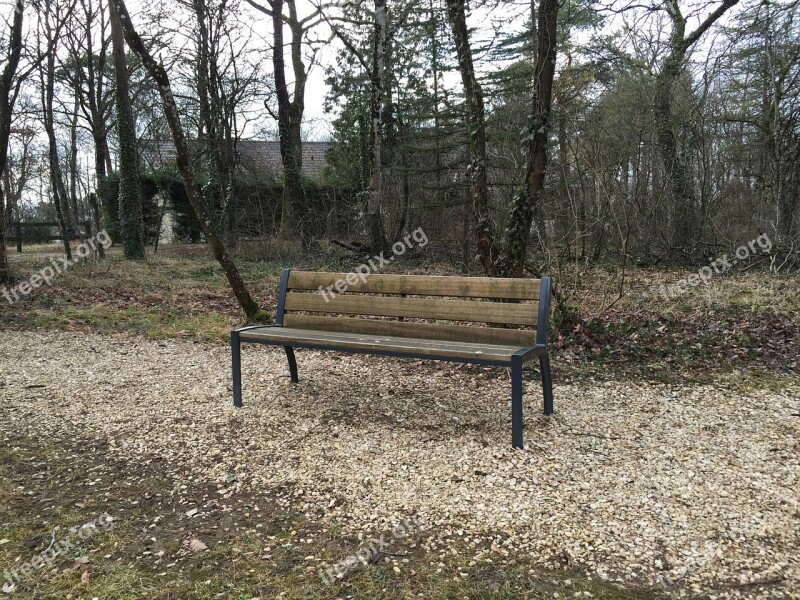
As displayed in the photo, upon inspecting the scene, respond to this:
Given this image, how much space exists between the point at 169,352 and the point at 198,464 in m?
3.15

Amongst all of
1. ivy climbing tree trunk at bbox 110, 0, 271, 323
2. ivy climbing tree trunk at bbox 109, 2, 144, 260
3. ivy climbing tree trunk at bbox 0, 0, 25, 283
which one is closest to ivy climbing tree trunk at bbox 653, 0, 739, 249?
ivy climbing tree trunk at bbox 110, 0, 271, 323

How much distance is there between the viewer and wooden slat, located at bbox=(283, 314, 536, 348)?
389 cm

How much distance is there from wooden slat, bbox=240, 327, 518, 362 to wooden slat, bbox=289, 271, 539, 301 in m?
0.36

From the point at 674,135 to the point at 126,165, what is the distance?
1266 centimetres

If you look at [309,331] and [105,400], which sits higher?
[309,331]

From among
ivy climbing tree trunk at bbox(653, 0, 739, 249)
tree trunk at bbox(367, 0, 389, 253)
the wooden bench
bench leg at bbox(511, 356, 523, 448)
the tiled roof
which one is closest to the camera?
bench leg at bbox(511, 356, 523, 448)

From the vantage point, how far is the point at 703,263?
38.6ft

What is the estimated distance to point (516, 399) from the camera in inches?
133

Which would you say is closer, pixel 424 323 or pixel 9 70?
pixel 424 323

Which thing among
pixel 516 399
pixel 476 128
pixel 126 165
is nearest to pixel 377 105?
pixel 476 128

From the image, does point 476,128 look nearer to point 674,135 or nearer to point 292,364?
point 292,364

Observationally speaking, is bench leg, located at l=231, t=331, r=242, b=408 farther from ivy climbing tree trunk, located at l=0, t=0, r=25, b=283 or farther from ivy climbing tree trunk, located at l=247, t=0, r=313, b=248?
ivy climbing tree trunk, located at l=247, t=0, r=313, b=248

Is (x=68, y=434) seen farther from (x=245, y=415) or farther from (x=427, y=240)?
(x=427, y=240)

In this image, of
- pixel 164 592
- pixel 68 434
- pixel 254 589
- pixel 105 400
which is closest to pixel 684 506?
pixel 254 589
